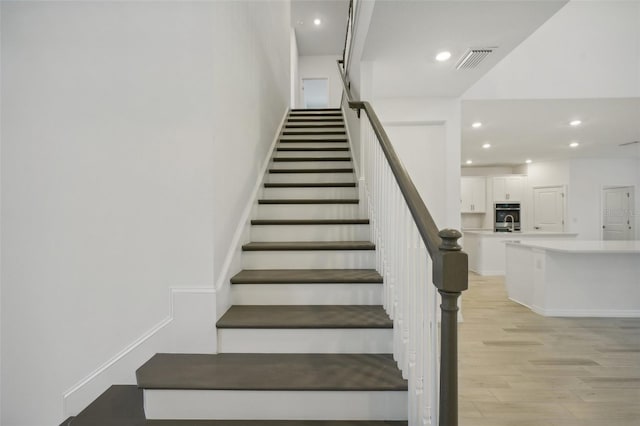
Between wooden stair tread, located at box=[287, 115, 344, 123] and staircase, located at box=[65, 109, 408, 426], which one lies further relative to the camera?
wooden stair tread, located at box=[287, 115, 344, 123]

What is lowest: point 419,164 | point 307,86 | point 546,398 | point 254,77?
point 546,398

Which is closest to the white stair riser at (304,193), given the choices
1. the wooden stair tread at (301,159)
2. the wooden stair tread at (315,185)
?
the wooden stair tread at (315,185)

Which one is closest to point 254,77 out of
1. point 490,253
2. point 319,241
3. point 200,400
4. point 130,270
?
point 319,241

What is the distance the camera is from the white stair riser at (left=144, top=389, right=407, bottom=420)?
1.38 m

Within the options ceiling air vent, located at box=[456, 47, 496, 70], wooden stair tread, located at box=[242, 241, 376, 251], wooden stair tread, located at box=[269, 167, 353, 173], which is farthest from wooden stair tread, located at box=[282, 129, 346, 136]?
wooden stair tread, located at box=[242, 241, 376, 251]

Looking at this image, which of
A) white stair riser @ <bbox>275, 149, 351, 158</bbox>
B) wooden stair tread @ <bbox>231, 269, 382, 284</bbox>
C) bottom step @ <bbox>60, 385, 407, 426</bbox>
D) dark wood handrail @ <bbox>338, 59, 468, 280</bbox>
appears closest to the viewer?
dark wood handrail @ <bbox>338, 59, 468, 280</bbox>

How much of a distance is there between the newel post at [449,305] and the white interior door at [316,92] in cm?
933

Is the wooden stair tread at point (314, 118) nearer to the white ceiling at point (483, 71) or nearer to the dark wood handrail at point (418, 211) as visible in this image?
the white ceiling at point (483, 71)

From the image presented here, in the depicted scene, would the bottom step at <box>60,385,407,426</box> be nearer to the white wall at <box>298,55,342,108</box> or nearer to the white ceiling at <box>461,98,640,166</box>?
the white ceiling at <box>461,98,640,166</box>

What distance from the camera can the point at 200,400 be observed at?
1.41 meters

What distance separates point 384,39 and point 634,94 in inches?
143

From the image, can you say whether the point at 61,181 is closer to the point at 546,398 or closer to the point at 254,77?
the point at 254,77

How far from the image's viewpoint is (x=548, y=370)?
2623 millimetres

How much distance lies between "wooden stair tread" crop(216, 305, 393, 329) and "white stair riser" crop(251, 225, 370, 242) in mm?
713
